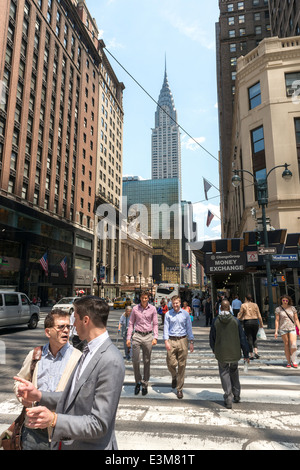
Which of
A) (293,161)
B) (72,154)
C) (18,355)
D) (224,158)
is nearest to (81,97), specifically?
(72,154)

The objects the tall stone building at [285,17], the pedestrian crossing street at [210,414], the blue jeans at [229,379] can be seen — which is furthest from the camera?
the tall stone building at [285,17]

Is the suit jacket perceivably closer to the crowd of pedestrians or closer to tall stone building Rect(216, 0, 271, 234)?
the crowd of pedestrians

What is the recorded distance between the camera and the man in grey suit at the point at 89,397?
188 cm

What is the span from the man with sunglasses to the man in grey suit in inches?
25.4

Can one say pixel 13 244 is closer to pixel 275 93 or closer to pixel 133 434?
pixel 275 93

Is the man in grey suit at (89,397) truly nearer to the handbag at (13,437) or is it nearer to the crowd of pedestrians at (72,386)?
the crowd of pedestrians at (72,386)

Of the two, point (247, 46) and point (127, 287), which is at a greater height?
point (247, 46)

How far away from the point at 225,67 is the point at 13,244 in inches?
2153

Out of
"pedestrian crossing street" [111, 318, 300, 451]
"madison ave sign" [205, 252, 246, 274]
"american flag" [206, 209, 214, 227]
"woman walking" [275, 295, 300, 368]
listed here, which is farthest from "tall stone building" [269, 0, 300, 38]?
"pedestrian crossing street" [111, 318, 300, 451]

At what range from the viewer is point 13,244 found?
3556 centimetres

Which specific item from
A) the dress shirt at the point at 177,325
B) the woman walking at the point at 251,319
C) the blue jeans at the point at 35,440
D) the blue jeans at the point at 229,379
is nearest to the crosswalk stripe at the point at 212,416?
the blue jeans at the point at 229,379

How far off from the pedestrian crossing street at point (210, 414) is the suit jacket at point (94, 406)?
2.26m

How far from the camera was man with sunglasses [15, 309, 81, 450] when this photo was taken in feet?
8.62

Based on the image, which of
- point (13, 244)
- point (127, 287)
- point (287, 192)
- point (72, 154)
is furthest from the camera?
point (127, 287)
